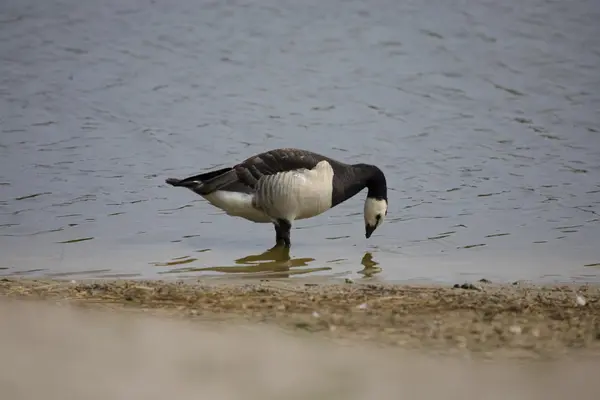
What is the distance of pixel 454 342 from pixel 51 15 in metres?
15.5

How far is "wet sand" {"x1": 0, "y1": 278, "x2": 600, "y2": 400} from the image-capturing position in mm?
4238

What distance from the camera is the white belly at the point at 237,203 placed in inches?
414

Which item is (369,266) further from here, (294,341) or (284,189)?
(294,341)

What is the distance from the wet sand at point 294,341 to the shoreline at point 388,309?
12 mm

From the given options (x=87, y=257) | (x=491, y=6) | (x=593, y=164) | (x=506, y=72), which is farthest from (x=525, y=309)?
(x=491, y=6)

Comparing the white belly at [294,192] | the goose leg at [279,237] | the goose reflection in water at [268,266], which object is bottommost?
the goose reflection in water at [268,266]

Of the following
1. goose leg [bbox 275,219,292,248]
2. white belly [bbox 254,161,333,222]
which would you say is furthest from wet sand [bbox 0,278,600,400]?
white belly [bbox 254,161,333,222]

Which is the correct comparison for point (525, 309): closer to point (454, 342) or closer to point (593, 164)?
point (454, 342)

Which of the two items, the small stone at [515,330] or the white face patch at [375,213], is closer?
the small stone at [515,330]

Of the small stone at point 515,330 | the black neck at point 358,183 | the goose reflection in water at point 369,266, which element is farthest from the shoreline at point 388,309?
the black neck at point 358,183

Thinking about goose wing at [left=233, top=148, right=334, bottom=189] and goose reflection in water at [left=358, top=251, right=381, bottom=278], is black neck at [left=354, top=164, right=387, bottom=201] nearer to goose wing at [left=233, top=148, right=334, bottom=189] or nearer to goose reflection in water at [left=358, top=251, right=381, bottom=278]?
goose wing at [left=233, top=148, right=334, bottom=189]

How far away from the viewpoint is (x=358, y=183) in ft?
35.4

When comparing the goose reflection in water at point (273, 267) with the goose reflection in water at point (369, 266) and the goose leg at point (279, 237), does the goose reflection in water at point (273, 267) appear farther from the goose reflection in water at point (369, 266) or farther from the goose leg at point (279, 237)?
the goose leg at point (279, 237)

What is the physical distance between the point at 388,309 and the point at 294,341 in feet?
3.96
